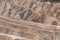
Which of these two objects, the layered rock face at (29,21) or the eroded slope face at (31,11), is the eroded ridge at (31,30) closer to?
the layered rock face at (29,21)

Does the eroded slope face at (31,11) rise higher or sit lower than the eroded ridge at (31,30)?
higher

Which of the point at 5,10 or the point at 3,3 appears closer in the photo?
the point at 5,10

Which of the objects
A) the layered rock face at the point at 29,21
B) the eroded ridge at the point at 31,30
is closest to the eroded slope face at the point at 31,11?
the layered rock face at the point at 29,21

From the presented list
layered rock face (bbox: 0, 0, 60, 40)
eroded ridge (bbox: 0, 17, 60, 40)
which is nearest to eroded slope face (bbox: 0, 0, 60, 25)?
layered rock face (bbox: 0, 0, 60, 40)

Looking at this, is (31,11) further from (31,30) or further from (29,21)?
(31,30)

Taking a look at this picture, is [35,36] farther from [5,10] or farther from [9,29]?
[5,10]

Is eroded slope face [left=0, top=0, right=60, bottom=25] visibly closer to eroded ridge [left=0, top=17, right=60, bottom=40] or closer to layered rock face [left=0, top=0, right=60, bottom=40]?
layered rock face [left=0, top=0, right=60, bottom=40]

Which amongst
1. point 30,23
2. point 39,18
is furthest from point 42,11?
point 30,23
